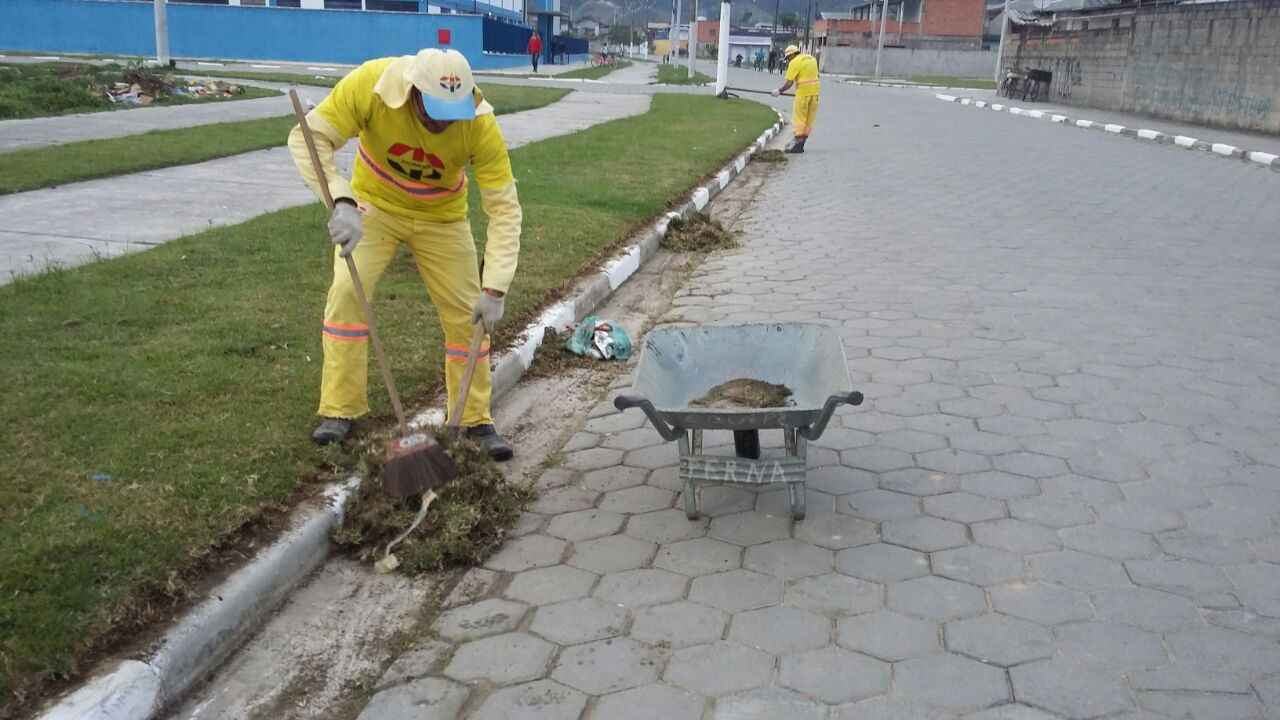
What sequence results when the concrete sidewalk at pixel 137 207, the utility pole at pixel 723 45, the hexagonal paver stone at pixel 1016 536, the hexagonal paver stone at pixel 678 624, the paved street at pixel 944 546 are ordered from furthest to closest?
the utility pole at pixel 723 45
the concrete sidewalk at pixel 137 207
the hexagonal paver stone at pixel 1016 536
the hexagonal paver stone at pixel 678 624
the paved street at pixel 944 546

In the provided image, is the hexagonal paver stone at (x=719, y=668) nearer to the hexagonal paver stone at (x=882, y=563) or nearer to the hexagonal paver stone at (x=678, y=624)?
the hexagonal paver stone at (x=678, y=624)

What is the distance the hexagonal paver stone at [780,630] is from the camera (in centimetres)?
286

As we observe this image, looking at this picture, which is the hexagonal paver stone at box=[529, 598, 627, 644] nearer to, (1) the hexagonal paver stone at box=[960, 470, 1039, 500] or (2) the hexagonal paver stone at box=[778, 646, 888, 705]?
(2) the hexagonal paver stone at box=[778, 646, 888, 705]

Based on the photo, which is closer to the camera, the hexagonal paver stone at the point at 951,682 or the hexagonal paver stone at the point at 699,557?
the hexagonal paver stone at the point at 951,682

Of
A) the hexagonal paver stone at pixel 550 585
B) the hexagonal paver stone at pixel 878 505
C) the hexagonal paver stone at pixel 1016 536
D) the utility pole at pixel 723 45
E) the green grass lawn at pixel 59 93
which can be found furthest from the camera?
the utility pole at pixel 723 45

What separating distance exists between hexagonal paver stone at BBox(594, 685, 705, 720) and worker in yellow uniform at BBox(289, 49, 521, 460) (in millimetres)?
1541

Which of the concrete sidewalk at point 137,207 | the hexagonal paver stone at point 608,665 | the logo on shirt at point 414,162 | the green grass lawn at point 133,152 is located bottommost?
the hexagonal paver stone at point 608,665

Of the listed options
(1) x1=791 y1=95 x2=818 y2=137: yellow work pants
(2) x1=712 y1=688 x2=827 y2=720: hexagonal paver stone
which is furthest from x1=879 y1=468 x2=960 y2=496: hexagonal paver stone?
(1) x1=791 y1=95 x2=818 y2=137: yellow work pants

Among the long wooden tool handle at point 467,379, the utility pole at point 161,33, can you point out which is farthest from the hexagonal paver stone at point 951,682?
the utility pole at point 161,33

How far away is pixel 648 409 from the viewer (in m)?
3.24

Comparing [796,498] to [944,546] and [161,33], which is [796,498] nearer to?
[944,546]

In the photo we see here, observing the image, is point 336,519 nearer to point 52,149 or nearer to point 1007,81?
point 52,149

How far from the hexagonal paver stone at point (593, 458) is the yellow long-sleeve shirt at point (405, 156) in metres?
0.84

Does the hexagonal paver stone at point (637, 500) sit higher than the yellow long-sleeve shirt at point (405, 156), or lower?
lower
